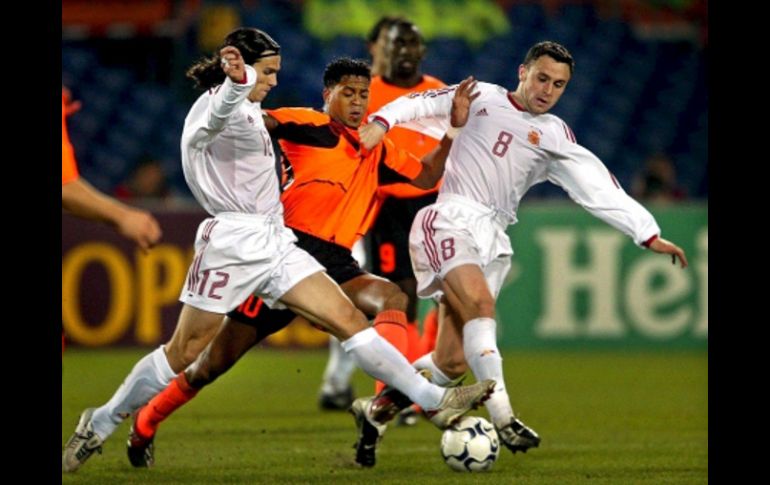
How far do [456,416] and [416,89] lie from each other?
304cm

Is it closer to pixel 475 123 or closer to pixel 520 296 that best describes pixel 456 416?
pixel 475 123

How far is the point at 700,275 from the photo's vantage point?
13.4 meters

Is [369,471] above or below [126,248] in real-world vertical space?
below

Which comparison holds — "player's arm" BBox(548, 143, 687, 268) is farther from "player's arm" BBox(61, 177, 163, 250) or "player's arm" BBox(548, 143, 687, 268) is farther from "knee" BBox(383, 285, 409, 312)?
"player's arm" BBox(61, 177, 163, 250)

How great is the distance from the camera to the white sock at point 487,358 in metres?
6.31

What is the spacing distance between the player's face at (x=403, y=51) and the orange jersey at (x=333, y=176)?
1573 millimetres

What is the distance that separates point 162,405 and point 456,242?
5.01ft

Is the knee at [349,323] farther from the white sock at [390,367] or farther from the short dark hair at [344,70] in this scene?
the short dark hair at [344,70]

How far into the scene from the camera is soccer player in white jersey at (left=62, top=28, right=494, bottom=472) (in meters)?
6.27

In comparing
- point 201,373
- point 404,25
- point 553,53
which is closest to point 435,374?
point 201,373

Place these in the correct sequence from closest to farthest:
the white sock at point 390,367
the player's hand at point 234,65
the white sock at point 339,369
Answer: the player's hand at point 234,65
the white sock at point 390,367
the white sock at point 339,369

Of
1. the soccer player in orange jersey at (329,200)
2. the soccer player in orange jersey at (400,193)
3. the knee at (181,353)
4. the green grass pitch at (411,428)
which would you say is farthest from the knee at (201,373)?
the soccer player in orange jersey at (400,193)

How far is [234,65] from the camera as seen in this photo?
5.84 m
